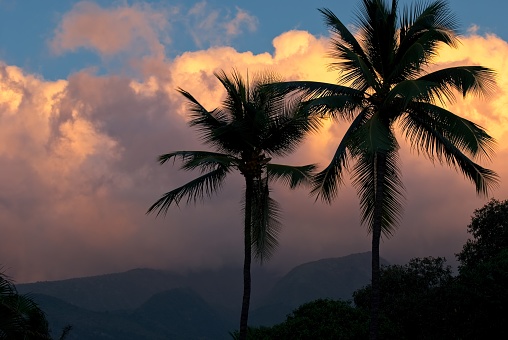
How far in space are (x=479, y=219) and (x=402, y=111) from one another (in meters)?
16.9

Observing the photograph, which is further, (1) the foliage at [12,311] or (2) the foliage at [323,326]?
(2) the foliage at [323,326]

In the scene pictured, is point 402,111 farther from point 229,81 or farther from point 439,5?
point 229,81

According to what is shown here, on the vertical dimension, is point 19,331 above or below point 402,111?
below

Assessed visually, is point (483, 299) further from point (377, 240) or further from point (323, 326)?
point (323, 326)

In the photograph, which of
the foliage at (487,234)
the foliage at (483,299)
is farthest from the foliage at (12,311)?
the foliage at (487,234)

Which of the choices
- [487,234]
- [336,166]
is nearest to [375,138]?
[336,166]

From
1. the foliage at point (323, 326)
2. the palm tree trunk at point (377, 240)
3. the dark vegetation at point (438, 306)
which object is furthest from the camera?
the foliage at point (323, 326)

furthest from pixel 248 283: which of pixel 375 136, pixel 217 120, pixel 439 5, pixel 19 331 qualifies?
pixel 19 331

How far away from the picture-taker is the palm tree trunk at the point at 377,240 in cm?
2373

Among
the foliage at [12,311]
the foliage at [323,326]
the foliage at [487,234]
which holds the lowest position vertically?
the foliage at [12,311]

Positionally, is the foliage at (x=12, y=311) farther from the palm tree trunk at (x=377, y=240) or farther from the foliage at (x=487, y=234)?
the foliage at (x=487, y=234)

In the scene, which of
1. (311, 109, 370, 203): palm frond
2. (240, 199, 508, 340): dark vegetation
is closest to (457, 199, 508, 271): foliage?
(240, 199, 508, 340): dark vegetation

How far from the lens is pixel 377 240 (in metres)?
24.4

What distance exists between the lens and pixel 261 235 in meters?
28.6
